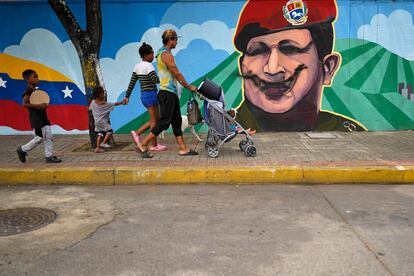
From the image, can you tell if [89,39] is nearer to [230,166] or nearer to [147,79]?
[147,79]

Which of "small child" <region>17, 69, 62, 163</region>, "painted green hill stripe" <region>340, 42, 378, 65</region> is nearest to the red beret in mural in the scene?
"painted green hill stripe" <region>340, 42, 378, 65</region>

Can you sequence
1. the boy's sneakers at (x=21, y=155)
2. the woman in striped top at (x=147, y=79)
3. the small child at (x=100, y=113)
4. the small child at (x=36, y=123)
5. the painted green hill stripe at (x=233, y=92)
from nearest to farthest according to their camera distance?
the small child at (x=36, y=123) < the boy's sneakers at (x=21, y=155) < the woman in striped top at (x=147, y=79) < the small child at (x=100, y=113) < the painted green hill stripe at (x=233, y=92)

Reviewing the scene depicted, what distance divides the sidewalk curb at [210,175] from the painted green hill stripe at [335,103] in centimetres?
328

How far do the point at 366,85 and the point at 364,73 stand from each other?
0.84 feet

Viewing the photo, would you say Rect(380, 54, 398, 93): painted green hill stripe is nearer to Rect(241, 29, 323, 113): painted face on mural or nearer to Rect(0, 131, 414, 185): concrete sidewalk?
Rect(241, 29, 323, 113): painted face on mural

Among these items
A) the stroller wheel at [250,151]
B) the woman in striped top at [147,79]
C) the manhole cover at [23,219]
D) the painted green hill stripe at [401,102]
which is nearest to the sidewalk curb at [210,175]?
the stroller wheel at [250,151]

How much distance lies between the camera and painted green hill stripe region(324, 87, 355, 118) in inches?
369

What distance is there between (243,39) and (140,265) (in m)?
6.57

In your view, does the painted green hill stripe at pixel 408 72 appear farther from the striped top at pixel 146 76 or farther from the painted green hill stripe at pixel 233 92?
the striped top at pixel 146 76

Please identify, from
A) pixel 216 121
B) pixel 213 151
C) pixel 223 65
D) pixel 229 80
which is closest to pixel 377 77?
pixel 229 80

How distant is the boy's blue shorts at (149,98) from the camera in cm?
733

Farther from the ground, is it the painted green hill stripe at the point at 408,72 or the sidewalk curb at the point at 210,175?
the painted green hill stripe at the point at 408,72

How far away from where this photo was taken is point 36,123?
22.4 feet

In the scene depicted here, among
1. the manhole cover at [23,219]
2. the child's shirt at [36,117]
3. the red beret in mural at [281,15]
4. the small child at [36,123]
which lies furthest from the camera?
the red beret in mural at [281,15]
